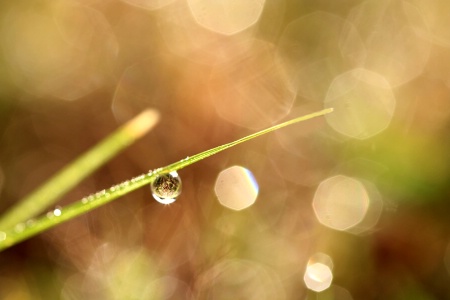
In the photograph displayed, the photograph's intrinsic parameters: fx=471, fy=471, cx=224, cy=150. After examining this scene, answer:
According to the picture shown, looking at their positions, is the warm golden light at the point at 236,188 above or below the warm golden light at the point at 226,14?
below

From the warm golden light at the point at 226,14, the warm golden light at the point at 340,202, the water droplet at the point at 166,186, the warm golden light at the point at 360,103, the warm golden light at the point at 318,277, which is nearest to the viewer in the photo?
the water droplet at the point at 166,186

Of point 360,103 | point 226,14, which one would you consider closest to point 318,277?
point 360,103

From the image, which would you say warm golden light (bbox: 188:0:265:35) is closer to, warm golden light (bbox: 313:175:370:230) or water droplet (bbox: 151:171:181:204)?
warm golden light (bbox: 313:175:370:230)

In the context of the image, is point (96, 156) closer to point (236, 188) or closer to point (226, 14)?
point (236, 188)

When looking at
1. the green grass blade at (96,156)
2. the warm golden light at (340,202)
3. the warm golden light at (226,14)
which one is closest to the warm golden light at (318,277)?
the warm golden light at (340,202)

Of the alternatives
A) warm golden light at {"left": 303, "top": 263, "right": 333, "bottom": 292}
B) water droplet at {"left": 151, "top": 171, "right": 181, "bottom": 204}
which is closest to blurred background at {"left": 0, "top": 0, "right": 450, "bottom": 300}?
warm golden light at {"left": 303, "top": 263, "right": 333, "bottom": 292}

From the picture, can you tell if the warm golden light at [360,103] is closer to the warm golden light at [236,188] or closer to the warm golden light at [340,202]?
the warm golden light at [340,202]

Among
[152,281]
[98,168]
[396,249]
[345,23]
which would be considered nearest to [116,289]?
[152,281]

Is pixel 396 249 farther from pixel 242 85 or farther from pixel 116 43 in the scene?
pixel 116 43
